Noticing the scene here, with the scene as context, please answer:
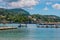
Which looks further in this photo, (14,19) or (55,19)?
(55,19)

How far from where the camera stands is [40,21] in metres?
86.2

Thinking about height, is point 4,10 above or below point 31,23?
above

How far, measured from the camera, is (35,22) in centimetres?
8862

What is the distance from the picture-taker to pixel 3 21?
3172 inches

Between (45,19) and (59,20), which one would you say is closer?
(45,19)

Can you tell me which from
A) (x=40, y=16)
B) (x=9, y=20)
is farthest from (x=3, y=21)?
(x=40, y=16)

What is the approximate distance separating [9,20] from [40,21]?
13.4m

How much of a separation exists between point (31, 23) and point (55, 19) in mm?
10884

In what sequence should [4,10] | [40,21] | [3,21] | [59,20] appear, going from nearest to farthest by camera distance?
[3,21] < [40,21] < [59,20] < [4,10]

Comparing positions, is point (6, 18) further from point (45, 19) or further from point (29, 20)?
point (45, 19)

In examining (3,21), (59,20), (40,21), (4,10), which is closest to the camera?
(3,21)

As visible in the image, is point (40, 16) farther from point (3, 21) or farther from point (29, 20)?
point (3, 21)

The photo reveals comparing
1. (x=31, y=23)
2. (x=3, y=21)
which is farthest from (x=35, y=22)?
(x=3, y=21)

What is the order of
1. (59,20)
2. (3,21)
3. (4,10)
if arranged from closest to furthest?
1. (3,21)
2. (59,20)
3. (4,10)
